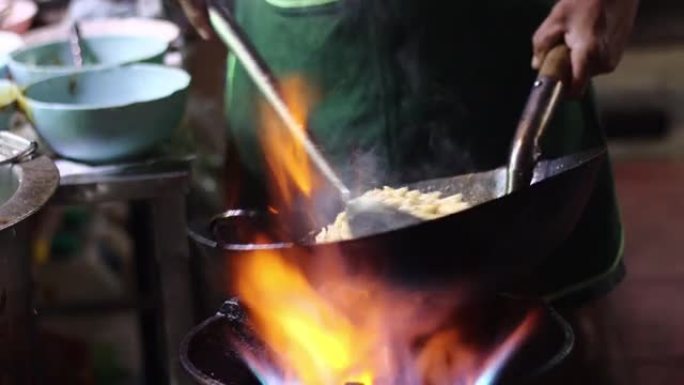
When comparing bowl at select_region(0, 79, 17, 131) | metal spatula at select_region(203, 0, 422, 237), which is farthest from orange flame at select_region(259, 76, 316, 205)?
A: bowl at select_region(0, 79, 17, 131)

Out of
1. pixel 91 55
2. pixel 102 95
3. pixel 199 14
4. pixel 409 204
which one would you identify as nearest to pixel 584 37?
pixel 409 204

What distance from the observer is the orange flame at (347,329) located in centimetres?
90

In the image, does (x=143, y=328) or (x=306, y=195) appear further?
(x=143, y=328)

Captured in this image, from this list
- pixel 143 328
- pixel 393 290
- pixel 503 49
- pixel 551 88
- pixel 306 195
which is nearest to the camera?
pixel 393 290

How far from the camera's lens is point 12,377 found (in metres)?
1.03

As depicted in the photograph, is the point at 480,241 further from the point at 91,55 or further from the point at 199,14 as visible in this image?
the point at 91,55

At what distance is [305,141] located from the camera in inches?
42.9

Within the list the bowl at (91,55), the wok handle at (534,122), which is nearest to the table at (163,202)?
the bowl at (91,55)

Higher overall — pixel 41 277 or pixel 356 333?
pixel 356 333

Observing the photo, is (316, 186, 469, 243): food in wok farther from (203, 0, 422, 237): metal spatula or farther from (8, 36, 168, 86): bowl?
(8, 36, 168, 86): bowl

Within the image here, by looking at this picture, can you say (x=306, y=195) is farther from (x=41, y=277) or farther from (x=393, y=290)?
(x=41, y=277)

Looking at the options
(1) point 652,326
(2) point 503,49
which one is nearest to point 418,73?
(2) point 503,49

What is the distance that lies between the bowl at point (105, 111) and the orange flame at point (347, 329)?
0.33m

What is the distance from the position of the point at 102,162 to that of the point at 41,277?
2.43 feet
